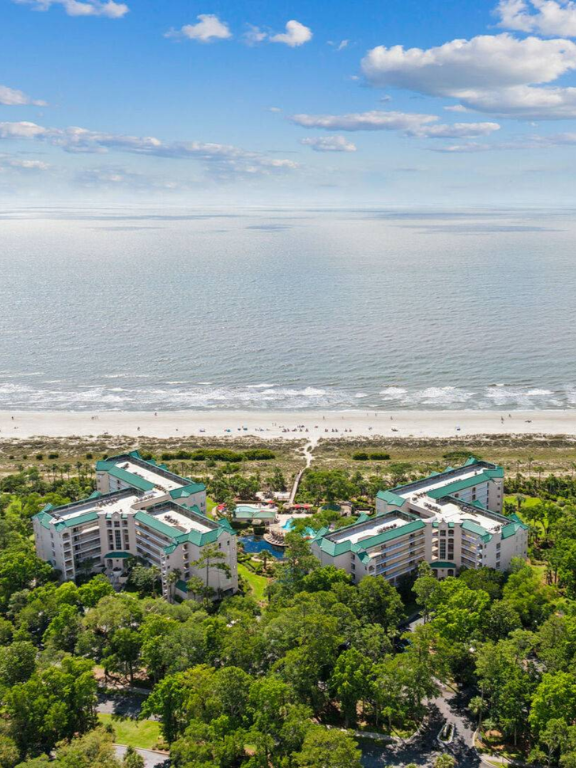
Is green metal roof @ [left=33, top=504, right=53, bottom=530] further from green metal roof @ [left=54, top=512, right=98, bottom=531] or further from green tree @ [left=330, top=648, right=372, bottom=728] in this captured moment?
green tree @ [left=330, top=648, right=372, bottom=728]

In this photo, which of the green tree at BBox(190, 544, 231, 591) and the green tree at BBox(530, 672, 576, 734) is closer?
the green tree at BBox(530, 672, 576, 734)

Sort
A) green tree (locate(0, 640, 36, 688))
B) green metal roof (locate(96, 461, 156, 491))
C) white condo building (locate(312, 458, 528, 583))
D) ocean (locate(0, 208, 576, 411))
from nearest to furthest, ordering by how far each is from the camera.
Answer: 1. green tree (locate(0, 640, 36, 688))
2. white condo building (locate(312, 458, 528, 583))
3. green metal roof (locate(96, 461, 156, 491))
4. ocean (locate(0, 208, 576, 411))

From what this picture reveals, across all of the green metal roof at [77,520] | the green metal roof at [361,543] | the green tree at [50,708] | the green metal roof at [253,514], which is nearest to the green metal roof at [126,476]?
the green metal roof at [77,520]

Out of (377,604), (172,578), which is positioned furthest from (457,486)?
(172,578)

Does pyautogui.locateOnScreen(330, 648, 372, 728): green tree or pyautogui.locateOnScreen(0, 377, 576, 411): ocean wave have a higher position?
pyautogui.locateOnScreen(0, 377, 576, 411): ocean wave

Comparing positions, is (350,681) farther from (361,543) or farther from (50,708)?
(50,708)

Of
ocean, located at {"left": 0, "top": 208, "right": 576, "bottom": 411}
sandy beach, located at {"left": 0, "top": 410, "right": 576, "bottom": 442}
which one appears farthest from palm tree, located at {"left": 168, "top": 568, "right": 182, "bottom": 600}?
ocean, located at {"left": 0, "top": 208, "right": 576, "bottom": 411}
